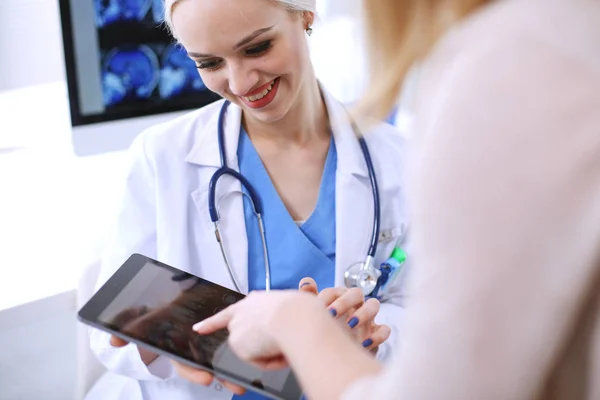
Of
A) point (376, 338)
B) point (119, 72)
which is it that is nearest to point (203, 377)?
point (376, 338)

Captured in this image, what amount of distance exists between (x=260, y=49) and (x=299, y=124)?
237mm

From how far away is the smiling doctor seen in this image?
101 centimetres

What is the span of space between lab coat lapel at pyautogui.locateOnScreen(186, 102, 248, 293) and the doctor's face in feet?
0.33

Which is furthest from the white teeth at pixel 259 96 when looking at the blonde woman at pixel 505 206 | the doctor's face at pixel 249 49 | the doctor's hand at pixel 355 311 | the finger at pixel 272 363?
the blonde woman at pixel 505 206

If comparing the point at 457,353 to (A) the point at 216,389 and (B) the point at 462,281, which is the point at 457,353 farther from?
(A) the point at 216,389

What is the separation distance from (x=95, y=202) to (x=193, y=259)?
0.57 metres

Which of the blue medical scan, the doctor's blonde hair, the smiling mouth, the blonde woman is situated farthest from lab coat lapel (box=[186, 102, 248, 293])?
the blonde woman

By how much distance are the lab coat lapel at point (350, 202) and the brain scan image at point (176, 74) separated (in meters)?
0.51

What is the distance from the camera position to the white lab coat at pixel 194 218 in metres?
1.07

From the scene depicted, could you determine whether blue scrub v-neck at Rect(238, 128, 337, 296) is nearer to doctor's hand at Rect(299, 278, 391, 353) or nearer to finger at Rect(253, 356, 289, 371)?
doctor's hand at Rect(299, 278, 391, 353)

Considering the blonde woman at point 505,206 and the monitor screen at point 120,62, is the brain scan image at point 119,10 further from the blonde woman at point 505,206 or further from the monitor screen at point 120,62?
the blonde woman at point 505,206

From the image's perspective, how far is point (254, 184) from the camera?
1144mm

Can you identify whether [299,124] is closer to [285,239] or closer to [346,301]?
[285,239]

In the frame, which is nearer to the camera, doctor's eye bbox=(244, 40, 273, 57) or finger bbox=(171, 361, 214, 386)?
finger bbox=(171, 361, 214, 386)
